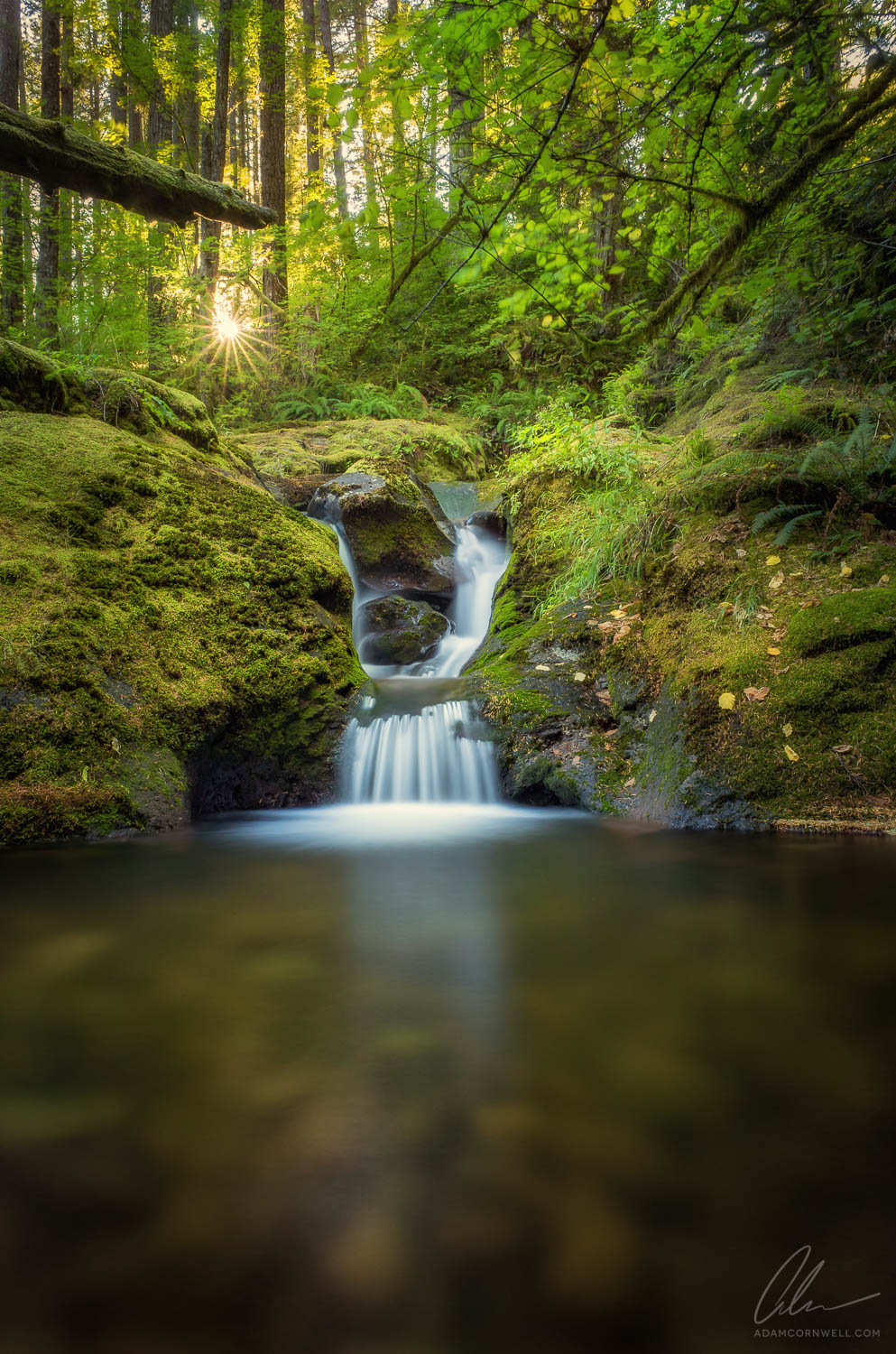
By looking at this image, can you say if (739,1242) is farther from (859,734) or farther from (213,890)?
(859,734)

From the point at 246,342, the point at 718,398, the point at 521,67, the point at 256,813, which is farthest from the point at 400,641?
the point at 246,342

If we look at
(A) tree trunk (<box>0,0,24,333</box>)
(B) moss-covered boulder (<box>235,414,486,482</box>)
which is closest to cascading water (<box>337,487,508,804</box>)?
(B) moss-covered boulder (<box>235,414,486,482</box>)

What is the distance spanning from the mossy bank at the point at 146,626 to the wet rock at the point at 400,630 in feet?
5.26

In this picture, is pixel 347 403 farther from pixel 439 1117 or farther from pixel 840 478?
pixel 439 1117

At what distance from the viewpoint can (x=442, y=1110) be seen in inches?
63.9

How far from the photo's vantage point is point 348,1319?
1.06m

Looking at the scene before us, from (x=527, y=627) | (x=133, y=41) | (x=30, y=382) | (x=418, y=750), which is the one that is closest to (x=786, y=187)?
(x=527, y=627)

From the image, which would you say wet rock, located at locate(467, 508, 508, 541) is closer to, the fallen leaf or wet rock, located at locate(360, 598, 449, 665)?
wet rock, located at locate(360, 598, 449, 665)

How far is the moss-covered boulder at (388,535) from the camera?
9.17 metres

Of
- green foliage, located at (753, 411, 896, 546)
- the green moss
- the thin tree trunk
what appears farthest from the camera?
the thin tree trunk

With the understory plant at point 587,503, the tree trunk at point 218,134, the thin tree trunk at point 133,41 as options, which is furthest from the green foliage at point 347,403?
the understory plant at point 587,503

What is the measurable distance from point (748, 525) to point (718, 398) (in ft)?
12.5
